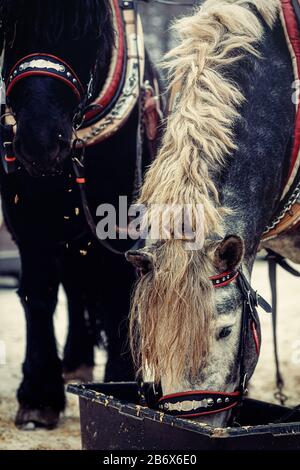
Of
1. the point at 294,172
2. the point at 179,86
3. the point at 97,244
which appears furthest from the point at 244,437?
the point at 97,244

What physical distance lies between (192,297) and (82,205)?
1.17 m

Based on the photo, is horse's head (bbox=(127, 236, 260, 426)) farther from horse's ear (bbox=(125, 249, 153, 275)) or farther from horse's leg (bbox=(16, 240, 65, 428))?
horse's leg (bbox=(16, 240, 65, 428))

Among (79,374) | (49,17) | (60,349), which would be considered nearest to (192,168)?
(49,17)

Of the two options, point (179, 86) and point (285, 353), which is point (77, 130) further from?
point (285, 353)

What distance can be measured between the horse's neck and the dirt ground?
132cm

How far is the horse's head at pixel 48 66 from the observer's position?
2689 mm

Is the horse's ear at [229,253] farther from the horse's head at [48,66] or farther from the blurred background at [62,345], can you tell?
the blurred background at [62,345]

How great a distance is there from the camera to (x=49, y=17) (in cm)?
284

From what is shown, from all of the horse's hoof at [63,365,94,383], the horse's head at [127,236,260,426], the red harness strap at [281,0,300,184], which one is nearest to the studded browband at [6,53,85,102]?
the red harness strap at [281,0,300,184]

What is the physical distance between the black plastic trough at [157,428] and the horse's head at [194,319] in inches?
2.9

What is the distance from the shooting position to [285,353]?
4.93m

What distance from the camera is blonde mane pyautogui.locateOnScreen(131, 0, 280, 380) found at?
2.18 m

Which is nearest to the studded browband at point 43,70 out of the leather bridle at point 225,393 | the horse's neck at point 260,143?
the horse's neck at point 260,143

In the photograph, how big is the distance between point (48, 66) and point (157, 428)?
1.24m
